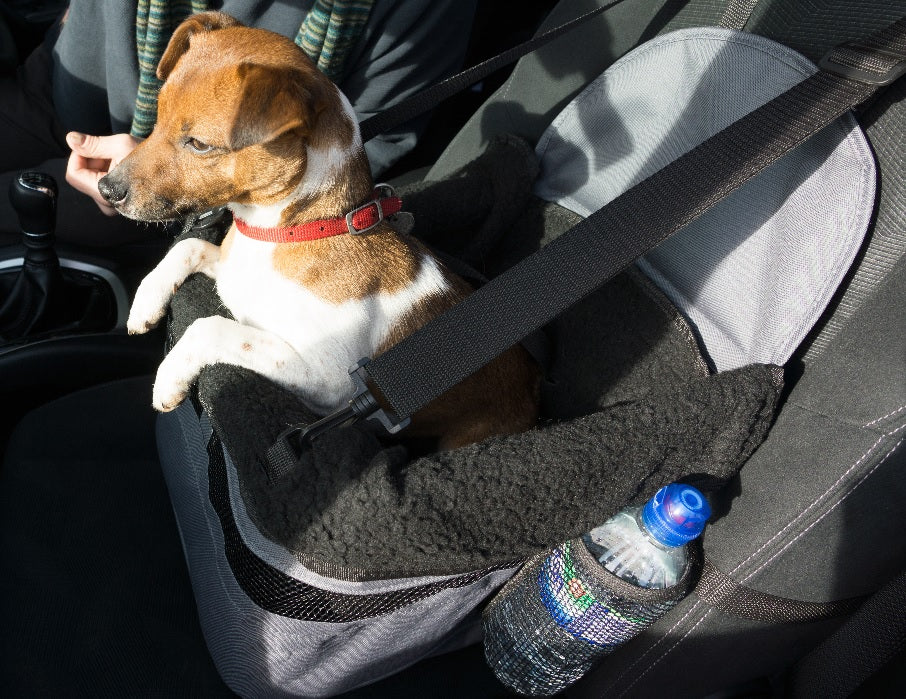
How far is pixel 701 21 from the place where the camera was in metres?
1.74

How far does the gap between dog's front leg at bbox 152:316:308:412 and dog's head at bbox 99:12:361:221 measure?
0.32m

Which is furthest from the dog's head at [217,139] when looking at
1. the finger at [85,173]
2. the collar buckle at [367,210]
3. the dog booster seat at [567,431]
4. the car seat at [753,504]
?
the car seat at [753,504]

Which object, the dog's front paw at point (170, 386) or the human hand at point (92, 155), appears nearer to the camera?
the dog's front paw at point (170, 386)

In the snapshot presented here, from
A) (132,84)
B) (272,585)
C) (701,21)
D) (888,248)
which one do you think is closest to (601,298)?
(888,248)

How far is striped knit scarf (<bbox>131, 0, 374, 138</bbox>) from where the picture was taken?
6.30ft

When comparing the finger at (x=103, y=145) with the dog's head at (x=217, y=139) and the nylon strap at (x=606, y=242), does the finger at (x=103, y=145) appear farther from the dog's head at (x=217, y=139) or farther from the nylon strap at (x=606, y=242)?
the nylon strap at (x=606, y=242)

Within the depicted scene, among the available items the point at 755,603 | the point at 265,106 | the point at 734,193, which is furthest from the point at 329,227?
the point at 755,603

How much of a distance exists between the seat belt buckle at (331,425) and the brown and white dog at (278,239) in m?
0.34

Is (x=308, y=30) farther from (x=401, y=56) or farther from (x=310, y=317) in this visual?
(x=310, y=317)

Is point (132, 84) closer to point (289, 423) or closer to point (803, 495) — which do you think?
point (289, 423)

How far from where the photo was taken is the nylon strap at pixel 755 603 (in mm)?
1288

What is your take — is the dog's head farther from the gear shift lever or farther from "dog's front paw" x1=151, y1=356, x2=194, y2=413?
the gear shift lever

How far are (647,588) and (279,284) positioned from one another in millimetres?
1063

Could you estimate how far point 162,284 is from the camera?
5.49ft
